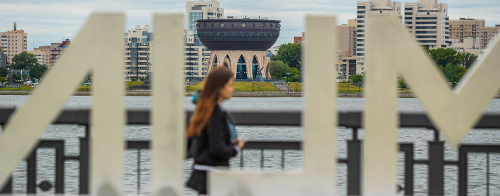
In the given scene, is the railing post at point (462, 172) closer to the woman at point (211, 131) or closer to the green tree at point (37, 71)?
the woman at point (211, 131)

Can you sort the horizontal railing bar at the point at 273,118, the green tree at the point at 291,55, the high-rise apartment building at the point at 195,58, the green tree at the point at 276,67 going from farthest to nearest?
the high-rise apartment building at the point at 195,58 → the green tree at the point at 291,55 → the green tree at the point at 276,67 → the horizontal railing bar at the point at 273,118

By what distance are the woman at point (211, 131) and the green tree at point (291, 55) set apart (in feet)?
521

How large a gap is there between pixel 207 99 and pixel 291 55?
6350 inches

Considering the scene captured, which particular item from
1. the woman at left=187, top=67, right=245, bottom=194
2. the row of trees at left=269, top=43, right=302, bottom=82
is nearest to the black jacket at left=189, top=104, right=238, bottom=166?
the woman at left=187, top=67, right=245, bottom=194

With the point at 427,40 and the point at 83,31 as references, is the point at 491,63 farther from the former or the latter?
the point at 427,40

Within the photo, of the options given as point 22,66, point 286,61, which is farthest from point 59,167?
point 22,66

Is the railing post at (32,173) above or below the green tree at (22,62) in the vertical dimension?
below

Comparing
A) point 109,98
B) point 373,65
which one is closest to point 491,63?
point 373,65

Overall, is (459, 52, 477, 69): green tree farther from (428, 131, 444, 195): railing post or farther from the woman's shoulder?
the woman's shoulder

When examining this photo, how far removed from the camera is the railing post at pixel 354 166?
4957mm

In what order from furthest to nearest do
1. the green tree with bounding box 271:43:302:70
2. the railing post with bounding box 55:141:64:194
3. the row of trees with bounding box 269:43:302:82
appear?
the green tree with bounding box 271:43:302:70 < the row of trees with bounding box 269:43:302:82 < the railing post with bounding box 55:141:64:194

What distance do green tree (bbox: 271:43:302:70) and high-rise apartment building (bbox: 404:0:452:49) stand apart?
33.2 meters

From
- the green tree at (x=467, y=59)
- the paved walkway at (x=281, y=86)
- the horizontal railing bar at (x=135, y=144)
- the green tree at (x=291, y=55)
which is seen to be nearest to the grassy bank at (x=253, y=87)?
the paved walkway at (x=281, y=86)

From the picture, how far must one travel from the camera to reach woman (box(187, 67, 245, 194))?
4363mm
